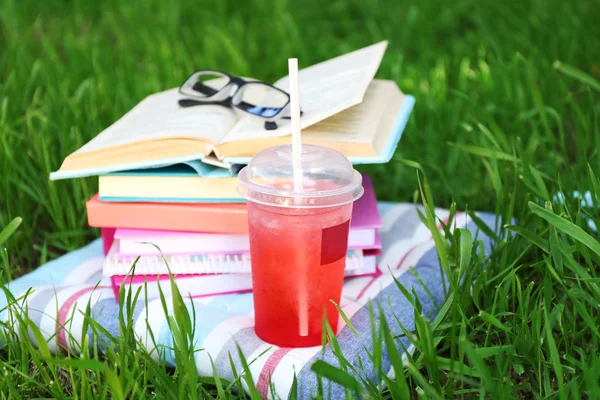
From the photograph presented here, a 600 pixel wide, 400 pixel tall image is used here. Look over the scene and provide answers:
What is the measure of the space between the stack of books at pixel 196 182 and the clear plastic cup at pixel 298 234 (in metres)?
0.22

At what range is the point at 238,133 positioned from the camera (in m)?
1.57

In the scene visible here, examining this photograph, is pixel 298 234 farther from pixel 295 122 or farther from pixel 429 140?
pixel 429 140

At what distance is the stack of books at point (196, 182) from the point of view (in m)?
1.56

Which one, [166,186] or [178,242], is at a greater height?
[166,186]

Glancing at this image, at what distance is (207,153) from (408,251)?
0.62 m

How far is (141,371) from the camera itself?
139 centimetres

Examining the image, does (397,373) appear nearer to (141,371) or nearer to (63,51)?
(141,371)

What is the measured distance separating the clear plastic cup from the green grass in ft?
0.52

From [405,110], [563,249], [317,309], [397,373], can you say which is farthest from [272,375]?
[405,110]

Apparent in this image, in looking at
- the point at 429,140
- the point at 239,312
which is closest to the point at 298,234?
the point at 239,312

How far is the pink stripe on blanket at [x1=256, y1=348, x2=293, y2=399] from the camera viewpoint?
134cm

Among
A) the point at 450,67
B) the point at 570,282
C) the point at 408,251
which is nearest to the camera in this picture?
the point at 570,282

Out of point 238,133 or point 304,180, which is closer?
point 304,180

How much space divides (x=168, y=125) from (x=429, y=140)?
109 cm
